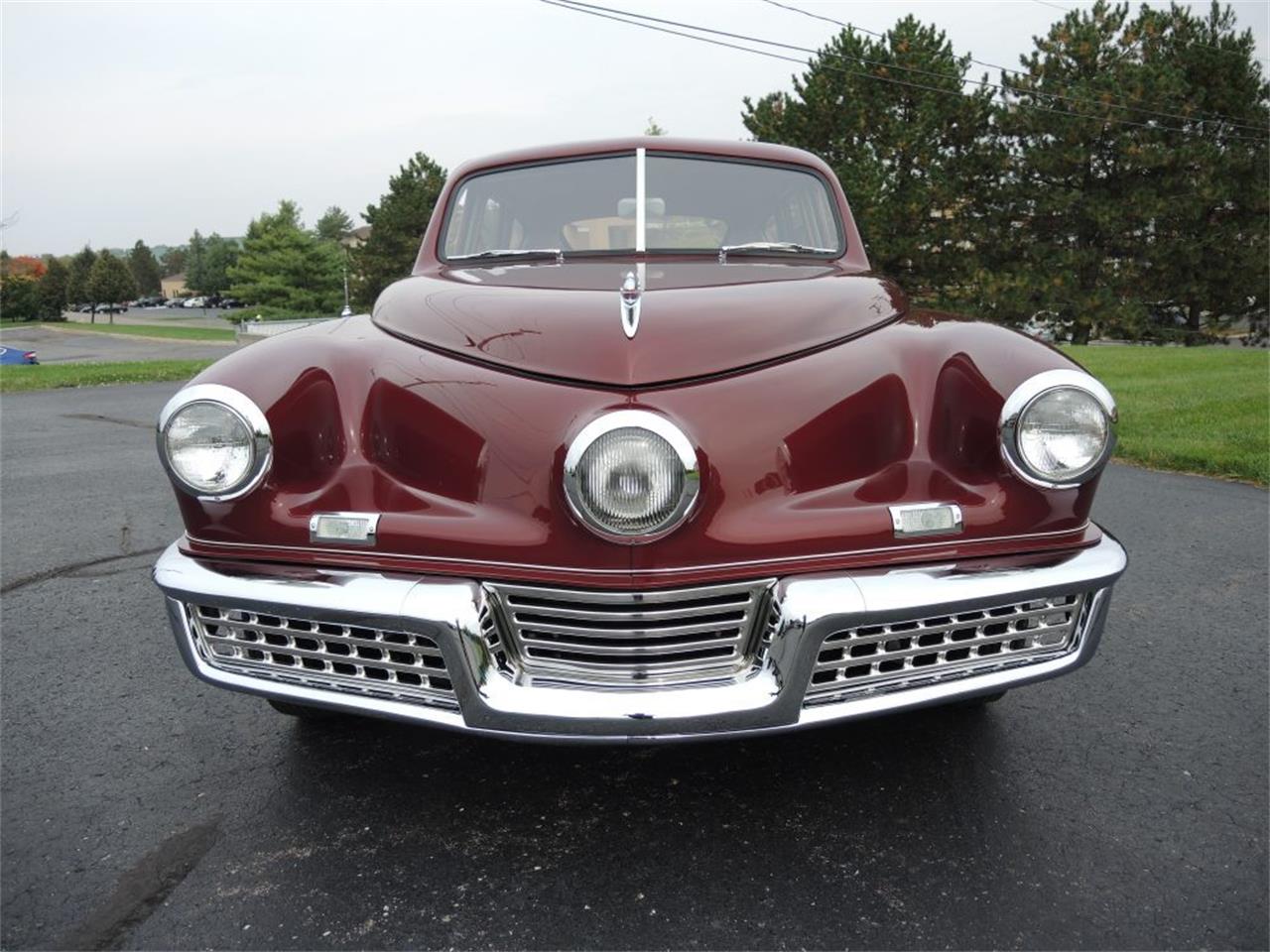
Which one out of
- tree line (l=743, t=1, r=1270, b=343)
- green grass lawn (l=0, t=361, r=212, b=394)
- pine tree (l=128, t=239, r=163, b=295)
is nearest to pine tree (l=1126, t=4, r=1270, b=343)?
tree line (l=743, t=1, r=1270, b=343)

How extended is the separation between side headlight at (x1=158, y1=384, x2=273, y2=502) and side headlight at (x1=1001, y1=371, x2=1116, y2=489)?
165 cm

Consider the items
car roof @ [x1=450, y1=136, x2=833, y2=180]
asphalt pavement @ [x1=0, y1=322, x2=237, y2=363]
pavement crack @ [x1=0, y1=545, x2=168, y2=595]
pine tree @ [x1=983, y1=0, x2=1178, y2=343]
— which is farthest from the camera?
asphalt pavement @ [x1=0, y1=322, x2=237, y2=363]

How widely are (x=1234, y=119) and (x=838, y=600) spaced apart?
30921 mm

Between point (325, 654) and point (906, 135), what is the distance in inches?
1015

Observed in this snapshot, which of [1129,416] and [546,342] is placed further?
[1129,416]

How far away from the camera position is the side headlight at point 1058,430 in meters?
1.96

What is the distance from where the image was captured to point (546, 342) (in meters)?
2.01

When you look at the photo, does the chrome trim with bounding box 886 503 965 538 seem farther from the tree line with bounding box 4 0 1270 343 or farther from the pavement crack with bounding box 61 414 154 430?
the tree line with bounding box 4 0 1270 343

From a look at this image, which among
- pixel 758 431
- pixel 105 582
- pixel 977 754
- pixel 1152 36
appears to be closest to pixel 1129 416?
pixel 977 754

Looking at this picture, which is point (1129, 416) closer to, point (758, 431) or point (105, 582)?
point (758, 431)

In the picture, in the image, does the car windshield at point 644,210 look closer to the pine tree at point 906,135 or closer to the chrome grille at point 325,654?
the chrome grille at point 325,654

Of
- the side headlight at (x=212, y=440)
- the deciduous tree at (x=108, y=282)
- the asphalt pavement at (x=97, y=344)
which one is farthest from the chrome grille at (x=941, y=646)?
the deciduous tree at (x=108, y=282)

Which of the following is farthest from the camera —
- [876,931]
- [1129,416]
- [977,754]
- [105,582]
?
[1129,416]

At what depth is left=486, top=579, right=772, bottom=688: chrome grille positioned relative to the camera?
1.80 m
